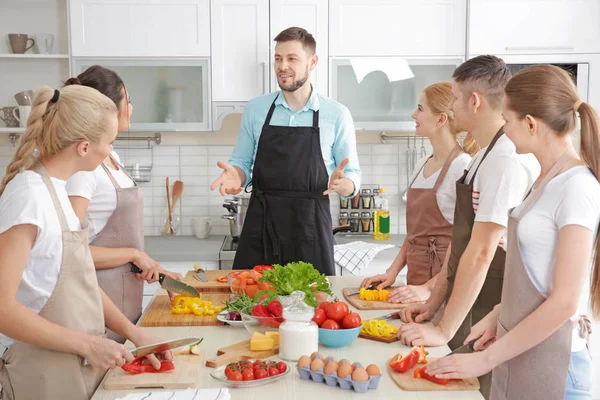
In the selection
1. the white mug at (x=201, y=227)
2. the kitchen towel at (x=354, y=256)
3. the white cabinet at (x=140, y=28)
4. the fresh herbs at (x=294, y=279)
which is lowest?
the kitchen towel at (x=354, y=256)

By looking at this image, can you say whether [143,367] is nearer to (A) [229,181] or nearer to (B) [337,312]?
(B) [337,312]

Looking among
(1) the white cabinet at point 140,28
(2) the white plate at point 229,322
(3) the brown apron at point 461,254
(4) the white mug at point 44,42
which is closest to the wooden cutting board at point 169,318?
(2) the white plate at point 229,322

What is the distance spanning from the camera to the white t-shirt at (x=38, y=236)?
1.58m

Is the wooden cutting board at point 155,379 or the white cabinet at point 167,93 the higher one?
the white cabinet at point 167,93

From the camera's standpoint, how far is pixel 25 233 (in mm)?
1553

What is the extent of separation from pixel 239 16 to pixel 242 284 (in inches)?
83.3

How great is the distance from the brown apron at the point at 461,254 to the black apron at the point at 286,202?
0.91 metres

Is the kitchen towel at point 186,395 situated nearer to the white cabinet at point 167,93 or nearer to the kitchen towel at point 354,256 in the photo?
the kitchen towel at point 354,256

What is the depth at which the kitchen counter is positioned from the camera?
Result: 152cm

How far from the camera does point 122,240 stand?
7.68 feet

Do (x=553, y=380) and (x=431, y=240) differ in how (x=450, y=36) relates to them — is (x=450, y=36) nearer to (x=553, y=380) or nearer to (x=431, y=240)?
(x=431, y=240)

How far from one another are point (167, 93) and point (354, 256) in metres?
1.47

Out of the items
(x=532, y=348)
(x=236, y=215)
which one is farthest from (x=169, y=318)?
(x=236, y=215)

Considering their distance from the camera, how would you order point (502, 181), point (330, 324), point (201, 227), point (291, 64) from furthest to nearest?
1. point (201, 227)
2. point (291, 64)
3. point (502, 181)
4. point (330, 324)
